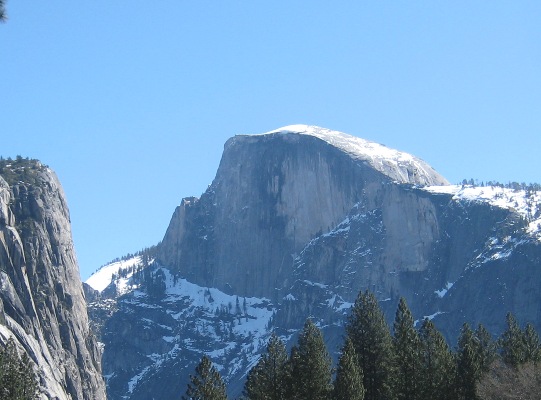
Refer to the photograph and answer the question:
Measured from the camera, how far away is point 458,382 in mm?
118562

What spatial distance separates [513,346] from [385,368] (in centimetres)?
1894

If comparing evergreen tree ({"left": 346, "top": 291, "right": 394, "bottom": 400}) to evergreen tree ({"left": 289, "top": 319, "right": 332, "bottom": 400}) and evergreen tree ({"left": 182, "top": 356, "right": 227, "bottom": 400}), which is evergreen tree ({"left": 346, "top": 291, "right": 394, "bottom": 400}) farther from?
evergreen tree ({"left": 182, "top": 356, "right": 227, "bottom": 400})

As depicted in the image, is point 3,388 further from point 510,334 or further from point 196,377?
point 510,334

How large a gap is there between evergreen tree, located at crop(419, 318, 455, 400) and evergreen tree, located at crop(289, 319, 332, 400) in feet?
37.3

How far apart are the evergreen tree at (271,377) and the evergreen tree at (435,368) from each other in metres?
16.3

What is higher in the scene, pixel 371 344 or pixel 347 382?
pixel 371 344

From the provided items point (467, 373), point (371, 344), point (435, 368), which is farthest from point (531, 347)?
point (371, 344)

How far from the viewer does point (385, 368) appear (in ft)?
411

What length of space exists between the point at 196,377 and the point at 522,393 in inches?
1368

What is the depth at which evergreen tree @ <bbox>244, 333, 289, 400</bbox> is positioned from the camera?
120 m

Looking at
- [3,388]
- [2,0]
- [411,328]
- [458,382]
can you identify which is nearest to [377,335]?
[411,328]

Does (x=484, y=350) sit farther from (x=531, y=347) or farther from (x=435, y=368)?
(x=435, y=368)

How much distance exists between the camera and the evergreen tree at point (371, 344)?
128 meters

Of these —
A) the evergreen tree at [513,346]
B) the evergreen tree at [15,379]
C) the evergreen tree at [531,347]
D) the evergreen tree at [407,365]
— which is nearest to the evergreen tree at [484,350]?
the evergreen tree at [513,346]
